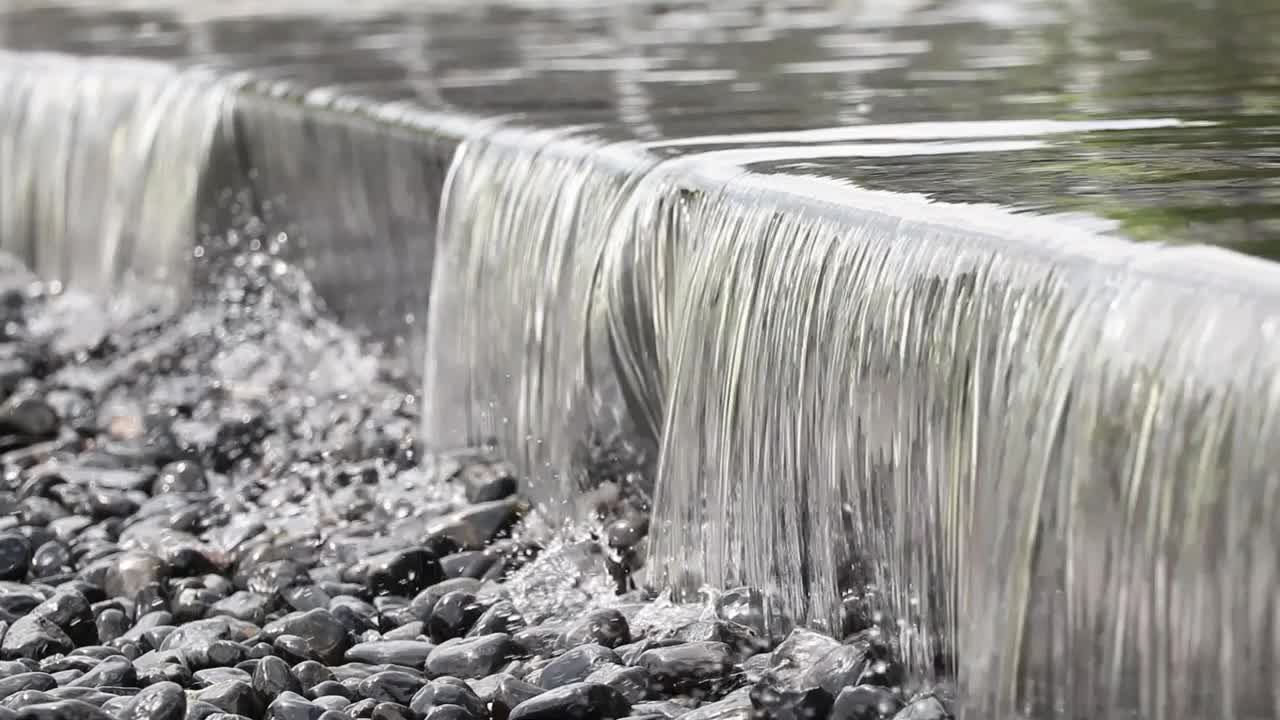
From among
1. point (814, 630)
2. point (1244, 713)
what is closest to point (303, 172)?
point (814, 630)

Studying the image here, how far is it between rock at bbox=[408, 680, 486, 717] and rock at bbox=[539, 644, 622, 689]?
0.17 metres

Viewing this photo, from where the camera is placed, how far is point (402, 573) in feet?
15.2

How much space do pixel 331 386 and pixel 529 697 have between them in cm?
341

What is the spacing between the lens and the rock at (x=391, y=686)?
12.4 ft

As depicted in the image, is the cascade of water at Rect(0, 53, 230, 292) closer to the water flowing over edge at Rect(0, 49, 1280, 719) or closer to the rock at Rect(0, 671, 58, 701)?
the water flowing over edge at Rect(0, 49, 1280, 719)

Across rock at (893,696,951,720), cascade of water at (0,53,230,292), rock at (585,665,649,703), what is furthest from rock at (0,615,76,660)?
cascade of water at (0,53,230,292)

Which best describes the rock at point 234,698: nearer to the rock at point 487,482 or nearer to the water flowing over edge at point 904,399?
the water flowing over edge at point 904,399

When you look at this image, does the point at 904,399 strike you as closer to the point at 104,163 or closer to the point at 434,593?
the point at 434,593

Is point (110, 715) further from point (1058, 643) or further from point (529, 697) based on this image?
point (1058, 643)

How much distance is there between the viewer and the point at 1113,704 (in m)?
3.09

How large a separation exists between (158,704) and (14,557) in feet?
4.76

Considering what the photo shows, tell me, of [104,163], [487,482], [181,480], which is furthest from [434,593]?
[104,163]

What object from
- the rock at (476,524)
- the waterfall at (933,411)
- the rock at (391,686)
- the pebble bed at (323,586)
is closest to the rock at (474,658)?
the pebble bed at (323,586)

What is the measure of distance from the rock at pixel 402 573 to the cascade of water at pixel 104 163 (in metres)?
3.95
